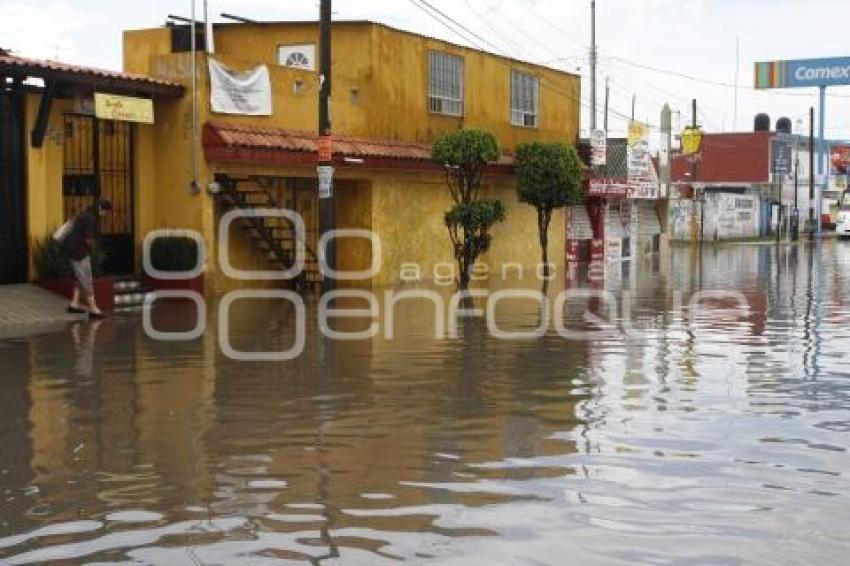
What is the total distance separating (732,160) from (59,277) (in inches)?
2315


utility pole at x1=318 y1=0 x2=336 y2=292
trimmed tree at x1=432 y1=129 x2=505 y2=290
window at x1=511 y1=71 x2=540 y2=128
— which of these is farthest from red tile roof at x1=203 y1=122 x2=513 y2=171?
window at x1=511 y1=71 x2=540 y2=128

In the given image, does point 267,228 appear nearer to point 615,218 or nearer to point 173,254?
point 173,254

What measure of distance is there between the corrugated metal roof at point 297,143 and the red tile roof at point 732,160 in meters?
45.4

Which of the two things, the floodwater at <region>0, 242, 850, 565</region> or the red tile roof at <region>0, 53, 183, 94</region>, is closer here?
the floodwater at <region>0, 242, 850, 565</region>

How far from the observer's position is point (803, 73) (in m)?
63.8

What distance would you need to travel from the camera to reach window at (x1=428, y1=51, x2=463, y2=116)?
27531 millimetres

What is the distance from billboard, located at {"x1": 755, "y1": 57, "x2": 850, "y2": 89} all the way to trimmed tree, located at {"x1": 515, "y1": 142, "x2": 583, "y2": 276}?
3994 cm

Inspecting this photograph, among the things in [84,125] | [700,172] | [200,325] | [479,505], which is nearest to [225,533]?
[479,505]

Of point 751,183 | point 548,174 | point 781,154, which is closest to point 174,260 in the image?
point 548,174

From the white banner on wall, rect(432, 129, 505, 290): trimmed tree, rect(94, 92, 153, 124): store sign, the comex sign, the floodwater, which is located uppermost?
the comex sign

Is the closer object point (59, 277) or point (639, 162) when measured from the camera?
point (59, 277)

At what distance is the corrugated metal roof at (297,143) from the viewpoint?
20.7 m

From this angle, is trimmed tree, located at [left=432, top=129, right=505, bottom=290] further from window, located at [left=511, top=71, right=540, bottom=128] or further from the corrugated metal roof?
window, located at [left=511, top=71, right=540, bottom=128]

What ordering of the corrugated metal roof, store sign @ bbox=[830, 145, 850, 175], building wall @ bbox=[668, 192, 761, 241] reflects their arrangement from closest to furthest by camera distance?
the corrugated metal roof
building wall @ bbox=[668, 192, 761, 241]
store sign @ bbox=[830, 145, 850, 175]
